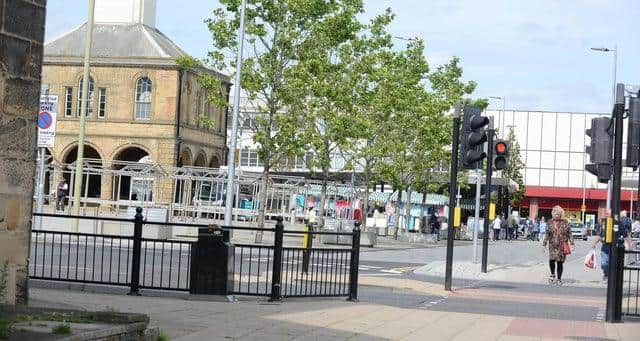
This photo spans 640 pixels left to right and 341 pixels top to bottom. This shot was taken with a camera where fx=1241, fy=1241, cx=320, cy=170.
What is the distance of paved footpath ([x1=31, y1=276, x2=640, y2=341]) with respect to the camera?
1275cm

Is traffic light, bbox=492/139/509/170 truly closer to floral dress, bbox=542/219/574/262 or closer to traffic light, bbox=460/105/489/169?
floral dress, bbox=542/219/574/262

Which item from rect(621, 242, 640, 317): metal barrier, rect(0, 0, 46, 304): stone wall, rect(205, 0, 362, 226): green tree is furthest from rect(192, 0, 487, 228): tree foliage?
rect(0, 0, 46, 304): stone wall

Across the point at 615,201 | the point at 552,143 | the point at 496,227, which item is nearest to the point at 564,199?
the point at 552,143

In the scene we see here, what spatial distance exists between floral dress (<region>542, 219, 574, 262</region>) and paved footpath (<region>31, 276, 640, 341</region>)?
644 centimetres

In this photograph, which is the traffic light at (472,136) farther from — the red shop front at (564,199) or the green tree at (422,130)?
the red shop front at (564,199)

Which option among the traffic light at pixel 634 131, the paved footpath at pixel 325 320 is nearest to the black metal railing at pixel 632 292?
the paved footpath at pixel 325 320

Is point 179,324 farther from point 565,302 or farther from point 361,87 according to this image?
point 361,87

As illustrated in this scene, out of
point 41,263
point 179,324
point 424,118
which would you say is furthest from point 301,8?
point 179,324

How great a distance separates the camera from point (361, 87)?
54969 mm

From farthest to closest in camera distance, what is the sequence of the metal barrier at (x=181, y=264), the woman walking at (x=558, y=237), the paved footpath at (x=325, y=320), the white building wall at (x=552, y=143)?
the white building wall at (x=552, y=143) < the woman walking at (x=558, y=237) < the metal barrier at (x=181, y=264) < the paved footpath at (x=325, y=320)

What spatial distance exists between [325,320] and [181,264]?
11.9 feet

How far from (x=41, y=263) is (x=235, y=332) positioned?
674cm

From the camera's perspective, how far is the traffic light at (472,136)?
952 inches

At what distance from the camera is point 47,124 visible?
28375 mm
